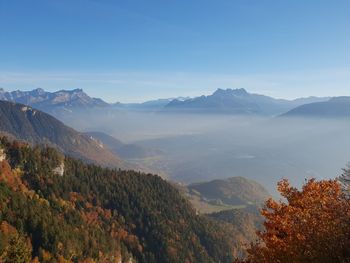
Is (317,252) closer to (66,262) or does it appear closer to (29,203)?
(66,262)

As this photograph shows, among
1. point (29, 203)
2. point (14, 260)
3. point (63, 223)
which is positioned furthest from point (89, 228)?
point (14, 260)

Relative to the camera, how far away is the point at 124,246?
19425 cm

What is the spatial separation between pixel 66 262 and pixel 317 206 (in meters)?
125

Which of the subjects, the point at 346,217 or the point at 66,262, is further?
the point at 66,262

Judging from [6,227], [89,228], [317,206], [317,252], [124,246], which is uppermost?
[317,206]

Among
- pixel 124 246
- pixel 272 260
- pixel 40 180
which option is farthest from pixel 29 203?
pixel 272 260

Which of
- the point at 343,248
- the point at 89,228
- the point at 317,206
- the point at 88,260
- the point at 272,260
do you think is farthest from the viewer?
the point at 89,228

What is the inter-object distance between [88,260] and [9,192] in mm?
38288

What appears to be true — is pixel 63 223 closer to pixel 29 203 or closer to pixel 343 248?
pixel 29 203

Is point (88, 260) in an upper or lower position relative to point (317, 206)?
lower

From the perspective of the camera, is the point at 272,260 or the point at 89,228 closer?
the point at 272,260

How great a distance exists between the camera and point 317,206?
1161 inches

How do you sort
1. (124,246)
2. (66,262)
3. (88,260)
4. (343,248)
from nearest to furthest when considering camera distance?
(343,248)
(66,262)
(88,260)
(124,246)

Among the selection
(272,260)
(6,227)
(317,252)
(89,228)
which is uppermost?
(317,252)
